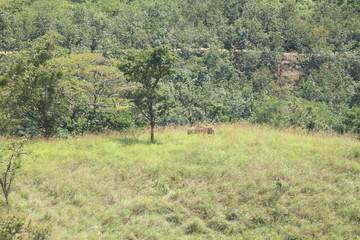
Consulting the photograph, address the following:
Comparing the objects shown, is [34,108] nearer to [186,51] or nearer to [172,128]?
[172,128]

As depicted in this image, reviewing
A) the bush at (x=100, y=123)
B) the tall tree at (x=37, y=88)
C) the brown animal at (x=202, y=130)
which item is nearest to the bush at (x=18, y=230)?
the tall tree at (x=37, y=88)

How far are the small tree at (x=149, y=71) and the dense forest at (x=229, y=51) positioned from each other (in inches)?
218

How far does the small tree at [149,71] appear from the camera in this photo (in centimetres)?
1159

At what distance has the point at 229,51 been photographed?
5362cm

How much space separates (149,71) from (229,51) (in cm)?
4372

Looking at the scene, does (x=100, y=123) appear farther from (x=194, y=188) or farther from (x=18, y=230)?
(x=18, y=230)

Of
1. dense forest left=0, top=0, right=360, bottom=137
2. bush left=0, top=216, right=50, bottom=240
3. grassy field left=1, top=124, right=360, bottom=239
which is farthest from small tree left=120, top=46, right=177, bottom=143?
bush left=0, top=216, right=50, bottom=240

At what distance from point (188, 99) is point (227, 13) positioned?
97.8ft

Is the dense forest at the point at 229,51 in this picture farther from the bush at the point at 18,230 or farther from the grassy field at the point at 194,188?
the bush at the point at 18,230

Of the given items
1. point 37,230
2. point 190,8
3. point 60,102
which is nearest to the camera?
point 37,230

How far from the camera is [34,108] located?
1316 centimetres

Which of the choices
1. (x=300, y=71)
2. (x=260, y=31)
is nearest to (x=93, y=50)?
(x=260, y=31)

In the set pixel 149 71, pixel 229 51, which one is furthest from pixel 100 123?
pixel 229 51

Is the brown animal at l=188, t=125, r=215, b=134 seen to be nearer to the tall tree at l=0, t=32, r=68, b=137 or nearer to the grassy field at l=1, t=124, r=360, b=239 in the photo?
the grassy field at l=1, t=124, r=360, b=239
